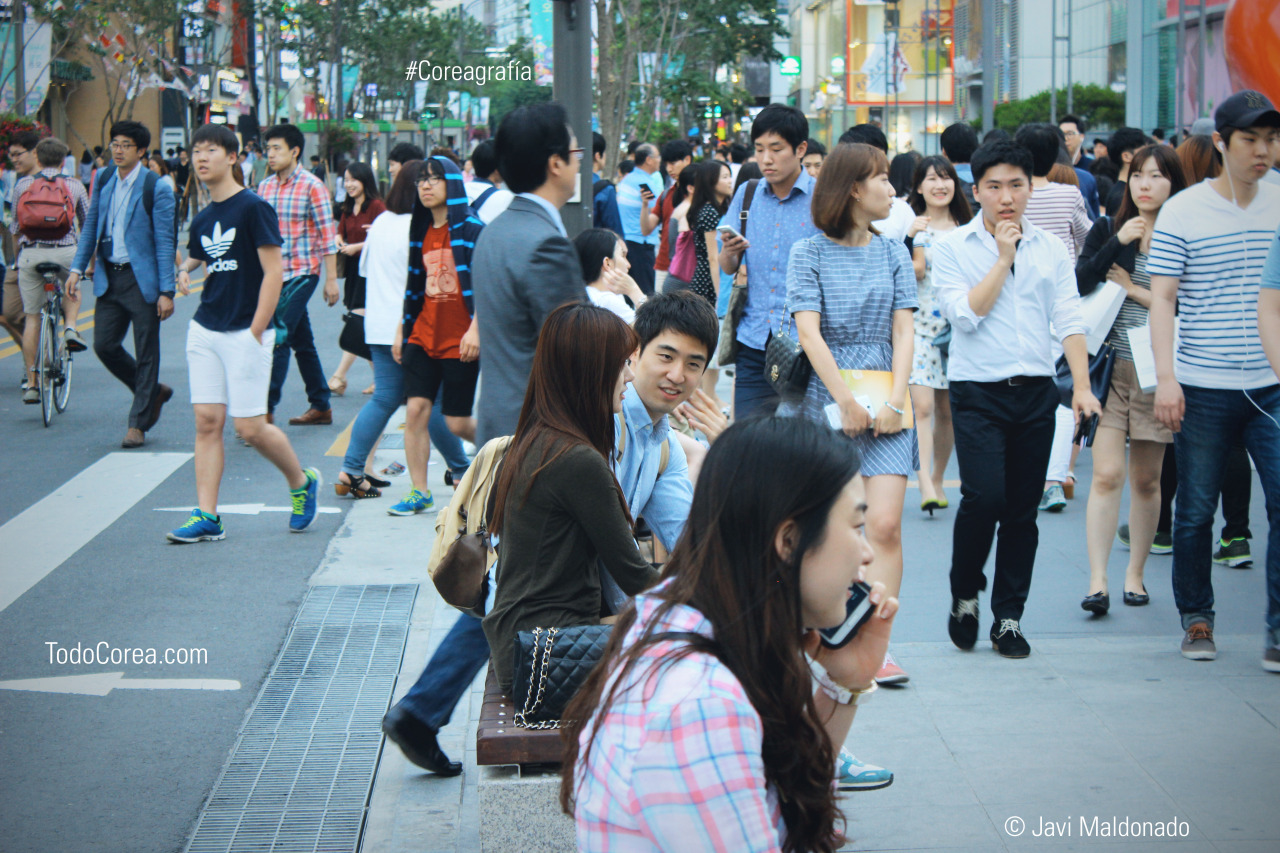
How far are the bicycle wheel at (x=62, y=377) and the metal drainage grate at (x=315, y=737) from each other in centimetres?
540

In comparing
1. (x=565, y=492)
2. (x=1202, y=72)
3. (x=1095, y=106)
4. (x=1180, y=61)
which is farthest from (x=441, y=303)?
(x=1095, y=106)

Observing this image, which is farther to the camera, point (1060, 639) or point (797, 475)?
point (1060, 639)

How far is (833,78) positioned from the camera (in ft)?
208

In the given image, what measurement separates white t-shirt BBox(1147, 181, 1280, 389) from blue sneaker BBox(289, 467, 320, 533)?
4350mm

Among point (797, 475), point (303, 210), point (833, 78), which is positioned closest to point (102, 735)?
point (797, 475)

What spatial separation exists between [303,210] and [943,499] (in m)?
5.24

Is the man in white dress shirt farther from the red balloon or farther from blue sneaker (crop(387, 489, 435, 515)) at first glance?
blue sneaker (crop(387, 489, 435, 515))

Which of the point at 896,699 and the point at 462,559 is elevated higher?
the point at 462,559

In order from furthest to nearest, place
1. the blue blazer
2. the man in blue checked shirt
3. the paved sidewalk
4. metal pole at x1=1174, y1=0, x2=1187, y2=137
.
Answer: metal pole at x1=1174, y1=0, x2=1187, y2=137 → the blue blazer → the paved sidewalk → the man in blue checked shirt

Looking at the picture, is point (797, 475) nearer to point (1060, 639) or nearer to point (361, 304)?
point (1060, 639)

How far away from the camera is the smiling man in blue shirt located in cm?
532

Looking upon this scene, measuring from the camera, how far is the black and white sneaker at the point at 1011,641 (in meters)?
4.88

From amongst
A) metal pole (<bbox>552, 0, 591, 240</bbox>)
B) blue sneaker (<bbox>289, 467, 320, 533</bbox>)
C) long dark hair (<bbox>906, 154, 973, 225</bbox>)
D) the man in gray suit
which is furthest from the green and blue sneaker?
blue sneaker (<bbox>289, 467, 320, 533</bbox>)

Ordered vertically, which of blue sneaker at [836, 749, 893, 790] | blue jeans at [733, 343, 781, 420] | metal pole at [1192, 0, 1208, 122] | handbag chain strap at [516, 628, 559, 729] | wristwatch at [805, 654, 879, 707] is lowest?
blue sneaker at [836, 749, 893, 790]
